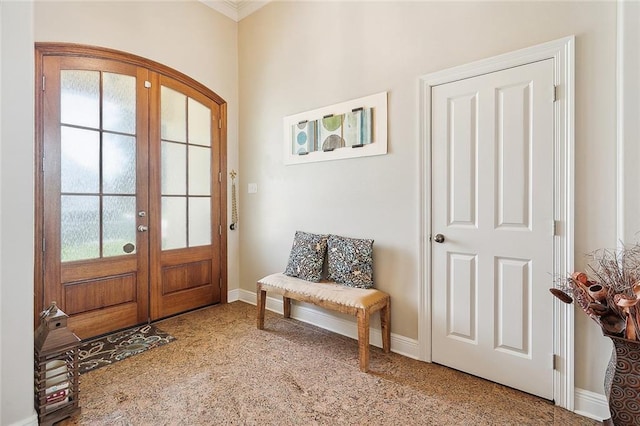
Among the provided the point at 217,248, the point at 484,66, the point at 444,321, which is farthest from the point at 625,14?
the point at 217,248

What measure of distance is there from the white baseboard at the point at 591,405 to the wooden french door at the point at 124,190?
10.4ft

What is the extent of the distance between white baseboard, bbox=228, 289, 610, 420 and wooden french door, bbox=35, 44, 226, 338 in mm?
705

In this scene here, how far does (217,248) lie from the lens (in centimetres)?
356

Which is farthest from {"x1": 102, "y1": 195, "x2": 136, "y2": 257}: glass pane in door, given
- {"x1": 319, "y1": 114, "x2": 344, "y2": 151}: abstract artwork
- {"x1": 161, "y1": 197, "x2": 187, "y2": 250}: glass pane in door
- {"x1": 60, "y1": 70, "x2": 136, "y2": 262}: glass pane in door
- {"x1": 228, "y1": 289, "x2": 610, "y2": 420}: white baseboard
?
{"x1": 319, "y1": 114, "x2": 344, "y2": 151}: abstract artwork

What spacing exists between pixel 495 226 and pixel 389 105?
1.19 metres

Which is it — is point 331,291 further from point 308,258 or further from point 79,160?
point 79,160

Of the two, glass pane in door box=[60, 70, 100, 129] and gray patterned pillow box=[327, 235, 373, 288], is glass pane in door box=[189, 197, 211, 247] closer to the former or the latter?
glass pane in door box=[60, 70, 100, 129]

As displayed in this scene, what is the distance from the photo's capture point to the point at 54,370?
1686 millimetres

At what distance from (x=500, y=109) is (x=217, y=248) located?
9.95ft

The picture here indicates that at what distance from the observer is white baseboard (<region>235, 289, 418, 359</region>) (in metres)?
2.36

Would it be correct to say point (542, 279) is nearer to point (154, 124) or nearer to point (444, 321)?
point (444, 321)

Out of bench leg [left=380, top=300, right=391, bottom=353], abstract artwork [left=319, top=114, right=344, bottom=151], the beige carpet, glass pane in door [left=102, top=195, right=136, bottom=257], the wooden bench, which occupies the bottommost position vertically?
the beige carpet

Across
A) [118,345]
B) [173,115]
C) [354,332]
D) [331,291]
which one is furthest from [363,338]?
[173,115]

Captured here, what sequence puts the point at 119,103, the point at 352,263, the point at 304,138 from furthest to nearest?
1. the point at 304,138
2. the point at 119,103
3. the point at 352,263
